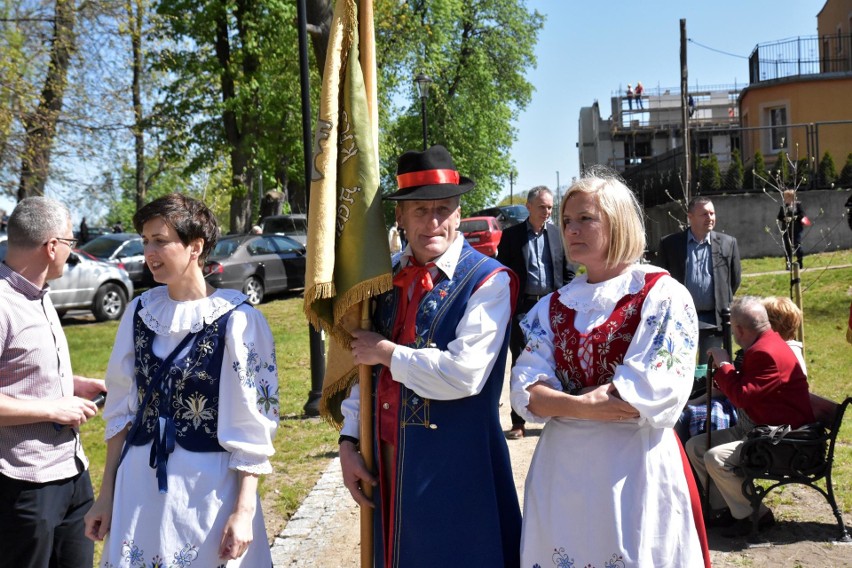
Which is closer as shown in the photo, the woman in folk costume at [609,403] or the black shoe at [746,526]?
the woman in folk costume at [609,403]

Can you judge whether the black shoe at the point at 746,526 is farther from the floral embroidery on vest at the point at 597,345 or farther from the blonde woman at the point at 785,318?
the floral embroidery on vest at the point at 597,345

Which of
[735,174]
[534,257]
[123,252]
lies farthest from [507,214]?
[534,257]

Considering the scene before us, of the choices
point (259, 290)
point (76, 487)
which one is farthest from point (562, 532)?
point (259, 290)

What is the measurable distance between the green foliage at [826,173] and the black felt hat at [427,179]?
20.1 metres

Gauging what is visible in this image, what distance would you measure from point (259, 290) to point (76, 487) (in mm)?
15368

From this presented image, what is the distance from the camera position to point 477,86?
41719 millimetres

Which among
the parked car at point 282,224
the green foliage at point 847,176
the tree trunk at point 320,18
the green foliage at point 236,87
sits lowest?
the parked car at point 282,224

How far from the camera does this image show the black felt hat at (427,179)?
3.21 metres

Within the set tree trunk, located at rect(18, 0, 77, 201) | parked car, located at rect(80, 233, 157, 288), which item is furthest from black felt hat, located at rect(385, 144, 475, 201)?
parked car, located at rect(80, 233, 157, 288)

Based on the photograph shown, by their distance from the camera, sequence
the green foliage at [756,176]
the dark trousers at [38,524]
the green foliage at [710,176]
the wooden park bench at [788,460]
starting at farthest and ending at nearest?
the green foliage at [710,176]
the green foliage at [756,176]
the wooden park bench at [788,460]
the dark trousers at [38,524]

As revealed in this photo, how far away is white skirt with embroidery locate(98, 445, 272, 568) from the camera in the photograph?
2848mm

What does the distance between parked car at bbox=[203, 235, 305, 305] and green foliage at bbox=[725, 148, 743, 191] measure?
421 inches

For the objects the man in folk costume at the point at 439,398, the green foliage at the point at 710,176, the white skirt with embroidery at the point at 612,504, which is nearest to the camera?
the white skirt with embroidery at the point at 612,504

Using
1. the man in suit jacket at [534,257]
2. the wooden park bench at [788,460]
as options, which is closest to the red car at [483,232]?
the man in suit jacket at [534,257]
